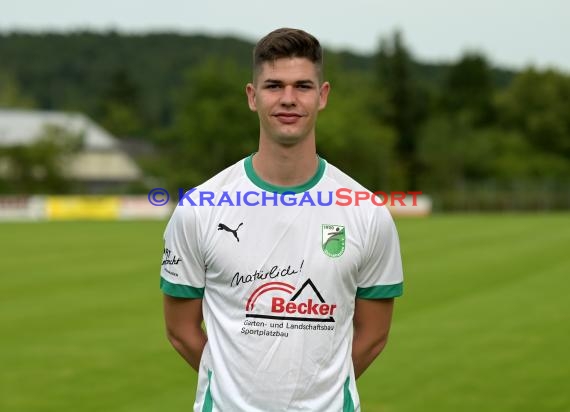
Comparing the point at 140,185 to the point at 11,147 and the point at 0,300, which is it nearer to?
the point at 11,147

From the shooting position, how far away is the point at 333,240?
3723 millimetres

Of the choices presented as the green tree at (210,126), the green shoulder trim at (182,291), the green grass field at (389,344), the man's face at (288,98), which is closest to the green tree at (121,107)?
the green tree at (210,126)

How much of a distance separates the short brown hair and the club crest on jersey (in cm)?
58

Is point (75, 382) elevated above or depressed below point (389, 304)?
below

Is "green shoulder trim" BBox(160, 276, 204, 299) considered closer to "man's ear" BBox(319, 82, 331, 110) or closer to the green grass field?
"man's ear" BBox(319, 82, 331, 110)

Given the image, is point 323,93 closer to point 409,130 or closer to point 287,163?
point 287,163

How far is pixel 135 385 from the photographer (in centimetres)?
1029

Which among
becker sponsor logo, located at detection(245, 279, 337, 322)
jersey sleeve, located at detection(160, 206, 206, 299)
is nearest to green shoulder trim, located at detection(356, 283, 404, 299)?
becker sponsor logo, located at detection(245, 279, 337, 322)

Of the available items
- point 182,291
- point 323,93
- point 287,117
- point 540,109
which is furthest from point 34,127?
point 287,117

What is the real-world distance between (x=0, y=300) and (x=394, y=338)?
7.75 metres

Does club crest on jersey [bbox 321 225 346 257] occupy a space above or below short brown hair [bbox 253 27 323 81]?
below

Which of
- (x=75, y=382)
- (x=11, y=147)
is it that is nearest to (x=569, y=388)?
(x=75, y=382)

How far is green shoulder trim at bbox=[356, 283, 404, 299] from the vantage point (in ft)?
12.8

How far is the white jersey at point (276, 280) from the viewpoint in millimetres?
3711
